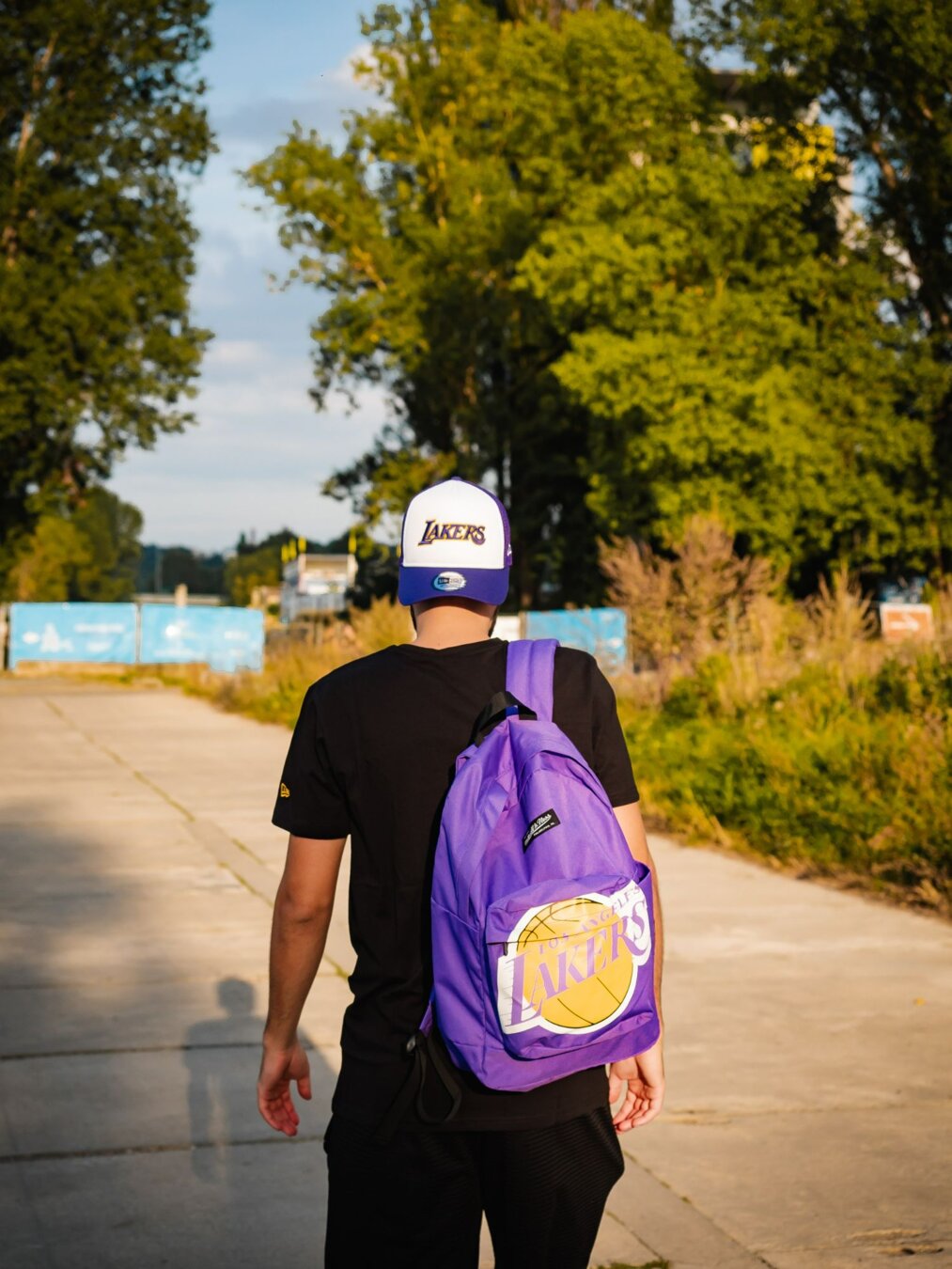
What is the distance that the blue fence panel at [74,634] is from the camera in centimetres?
4122

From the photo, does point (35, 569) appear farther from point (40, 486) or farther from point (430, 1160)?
point (430, 1160)

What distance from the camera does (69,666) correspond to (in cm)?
4106

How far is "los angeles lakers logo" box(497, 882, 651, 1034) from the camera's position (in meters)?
2.46

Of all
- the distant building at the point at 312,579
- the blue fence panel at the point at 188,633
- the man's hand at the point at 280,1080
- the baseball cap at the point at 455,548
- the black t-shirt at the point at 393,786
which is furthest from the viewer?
the distant building at the point at 312,579

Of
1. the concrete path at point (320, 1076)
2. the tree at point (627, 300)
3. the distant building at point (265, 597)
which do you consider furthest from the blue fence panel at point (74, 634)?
the distant building at point (265, 597)

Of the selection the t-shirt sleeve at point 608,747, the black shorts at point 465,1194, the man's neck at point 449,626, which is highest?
the man's neck at point 449,626

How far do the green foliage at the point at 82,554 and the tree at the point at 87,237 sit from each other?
92.2 inches

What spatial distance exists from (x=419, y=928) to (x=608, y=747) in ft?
1.43

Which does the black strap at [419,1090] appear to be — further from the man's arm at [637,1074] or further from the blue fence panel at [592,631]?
the blue fence panel at [592,631]

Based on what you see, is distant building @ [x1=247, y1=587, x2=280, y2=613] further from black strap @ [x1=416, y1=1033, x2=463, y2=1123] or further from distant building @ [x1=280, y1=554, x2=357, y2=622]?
black strap @ [x1=416, y1=1033, x2=463, y2=1123]

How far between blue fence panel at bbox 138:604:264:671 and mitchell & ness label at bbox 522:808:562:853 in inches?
1519

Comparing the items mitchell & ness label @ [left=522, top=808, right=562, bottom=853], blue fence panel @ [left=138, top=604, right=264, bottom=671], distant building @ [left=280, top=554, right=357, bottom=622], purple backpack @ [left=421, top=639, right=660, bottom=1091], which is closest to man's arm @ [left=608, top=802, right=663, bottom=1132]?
purple backpack @ [left=421, top=639, right=660, bottom=1091]

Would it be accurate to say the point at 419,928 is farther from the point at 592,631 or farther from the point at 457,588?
the point at 592,631

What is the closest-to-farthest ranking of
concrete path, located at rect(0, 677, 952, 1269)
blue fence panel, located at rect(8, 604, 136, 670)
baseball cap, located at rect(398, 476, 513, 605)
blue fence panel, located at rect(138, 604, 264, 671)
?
baseball cap, located at rect(398, 476, 513, 605), concrete path, located at rect(0, 677, 952, 1269), blue fence panel, located at rect(138, 604, 264, 671), blue fence panel, located at rect(8, 604, 136, 670)
